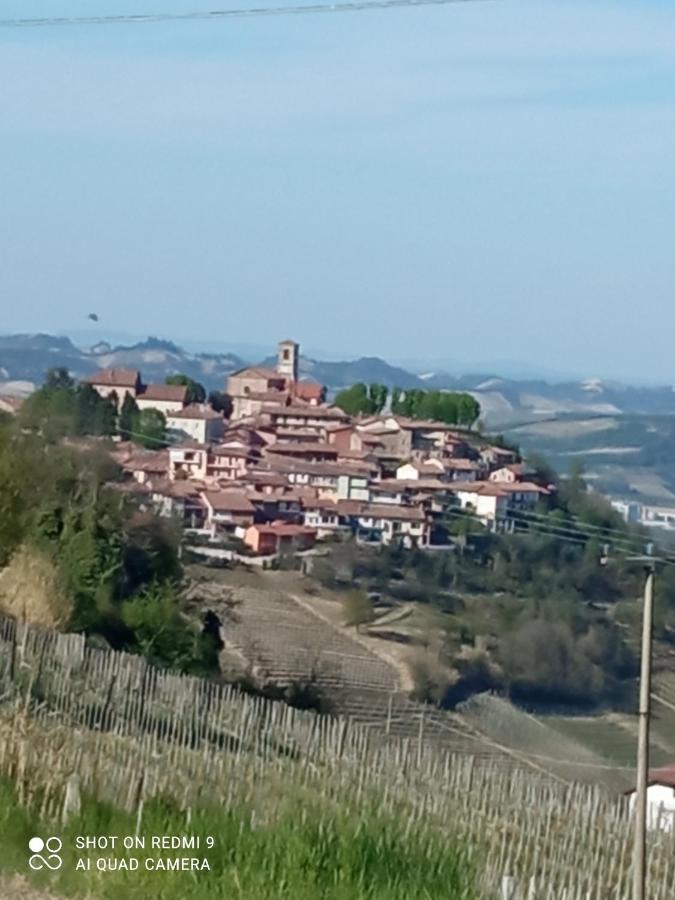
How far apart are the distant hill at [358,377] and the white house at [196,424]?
2.81m

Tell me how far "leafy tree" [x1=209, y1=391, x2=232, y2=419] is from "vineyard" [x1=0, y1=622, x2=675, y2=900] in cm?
2667

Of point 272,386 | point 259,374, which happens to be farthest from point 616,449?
point 259,374

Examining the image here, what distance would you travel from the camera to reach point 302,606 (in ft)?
86.3

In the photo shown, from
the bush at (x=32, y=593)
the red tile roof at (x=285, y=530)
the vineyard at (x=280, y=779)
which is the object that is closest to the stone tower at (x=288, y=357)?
the red tile roof at (x=285, y=530)

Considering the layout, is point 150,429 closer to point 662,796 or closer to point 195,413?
point 195,413

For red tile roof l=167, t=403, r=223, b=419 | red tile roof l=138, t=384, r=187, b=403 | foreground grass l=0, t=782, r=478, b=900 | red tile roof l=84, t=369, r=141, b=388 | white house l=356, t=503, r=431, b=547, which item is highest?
red tile roof l=84, t=369, r=141, b=388

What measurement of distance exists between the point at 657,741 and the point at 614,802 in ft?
23.8

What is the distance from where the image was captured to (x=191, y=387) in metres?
40.2

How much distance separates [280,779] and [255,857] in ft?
5.95

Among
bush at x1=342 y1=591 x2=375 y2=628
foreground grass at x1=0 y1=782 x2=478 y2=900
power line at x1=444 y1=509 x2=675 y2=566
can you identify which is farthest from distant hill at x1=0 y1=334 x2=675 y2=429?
foreground grass at x1=0 y1=782 x2=478 y2=900

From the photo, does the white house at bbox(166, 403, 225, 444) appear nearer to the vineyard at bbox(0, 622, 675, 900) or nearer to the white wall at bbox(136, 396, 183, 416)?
the white wall at bbox(136, 396, 183, 416)

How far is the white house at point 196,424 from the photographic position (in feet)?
123

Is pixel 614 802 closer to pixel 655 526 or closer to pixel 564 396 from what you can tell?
pixel 655 526

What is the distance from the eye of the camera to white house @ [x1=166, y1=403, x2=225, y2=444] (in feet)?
123
